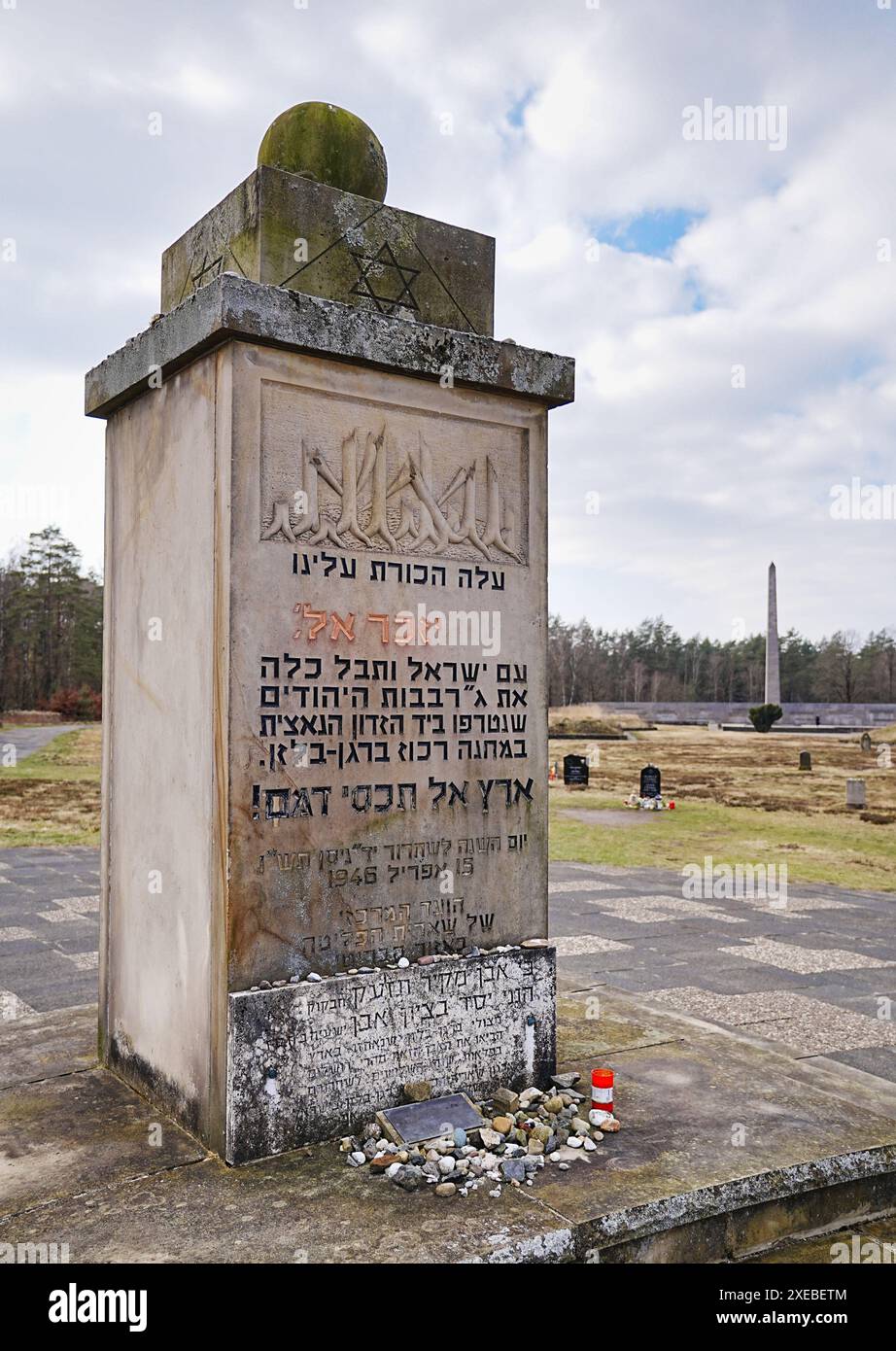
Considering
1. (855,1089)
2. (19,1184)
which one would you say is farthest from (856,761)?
(19,1184)

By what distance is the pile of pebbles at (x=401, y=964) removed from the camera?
3662 mm

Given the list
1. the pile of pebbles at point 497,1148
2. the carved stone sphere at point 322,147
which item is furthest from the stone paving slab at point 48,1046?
the carved stone sphere at point 322,147

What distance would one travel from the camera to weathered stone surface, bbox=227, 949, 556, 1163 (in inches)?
139

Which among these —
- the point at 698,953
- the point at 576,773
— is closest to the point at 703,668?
the point at 576,773

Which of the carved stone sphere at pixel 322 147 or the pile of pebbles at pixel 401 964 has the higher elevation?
the carved stone sphere at pixel 322 147

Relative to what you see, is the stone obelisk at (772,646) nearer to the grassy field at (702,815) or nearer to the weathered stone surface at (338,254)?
the grassy field at (702,815)

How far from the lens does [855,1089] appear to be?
4.43 m

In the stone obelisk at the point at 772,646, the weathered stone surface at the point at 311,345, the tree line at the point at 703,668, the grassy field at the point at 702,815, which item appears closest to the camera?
the weathered stone surface at the point at 311,345

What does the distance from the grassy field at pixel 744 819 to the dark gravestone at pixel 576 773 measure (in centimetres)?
32

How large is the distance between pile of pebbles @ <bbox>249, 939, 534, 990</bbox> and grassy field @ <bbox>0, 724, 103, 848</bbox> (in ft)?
36.8

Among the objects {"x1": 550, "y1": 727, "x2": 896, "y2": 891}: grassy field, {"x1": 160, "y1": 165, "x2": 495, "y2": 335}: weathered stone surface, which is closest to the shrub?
{"x1": 550, "y1": 727, "x2": 896, "y2": 891}: grassy field

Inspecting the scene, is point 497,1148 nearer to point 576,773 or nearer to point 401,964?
point 401,964
